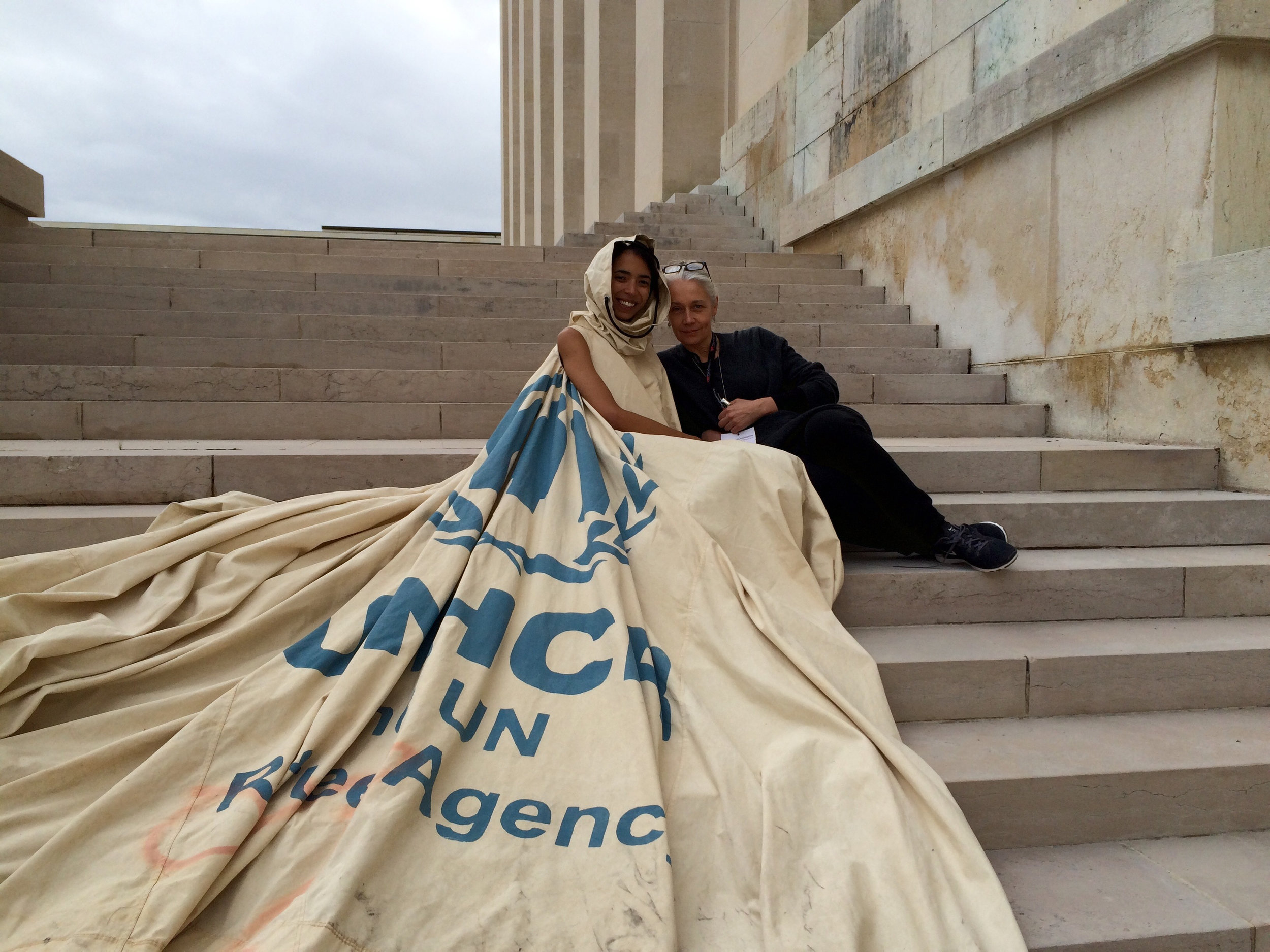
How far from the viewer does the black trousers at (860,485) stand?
296 cm

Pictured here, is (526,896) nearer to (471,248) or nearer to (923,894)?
(923,894)

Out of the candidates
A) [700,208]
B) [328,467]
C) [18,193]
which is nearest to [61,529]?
[328,467]

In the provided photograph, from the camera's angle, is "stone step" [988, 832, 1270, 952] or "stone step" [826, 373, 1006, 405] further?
"stone step" [826, 373, 1006, 405]

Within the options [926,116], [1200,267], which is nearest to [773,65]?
[926,116]

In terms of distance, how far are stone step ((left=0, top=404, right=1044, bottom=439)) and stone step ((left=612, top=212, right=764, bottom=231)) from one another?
5.06 m

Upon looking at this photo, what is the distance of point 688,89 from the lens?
1352 centimetres

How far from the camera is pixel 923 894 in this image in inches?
64.7

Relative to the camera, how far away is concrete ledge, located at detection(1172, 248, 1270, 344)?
351 centimetres

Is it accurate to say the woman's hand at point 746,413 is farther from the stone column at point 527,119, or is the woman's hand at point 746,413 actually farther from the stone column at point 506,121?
the stone column at point 506,121

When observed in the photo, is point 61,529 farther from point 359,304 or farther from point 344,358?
point 359,304

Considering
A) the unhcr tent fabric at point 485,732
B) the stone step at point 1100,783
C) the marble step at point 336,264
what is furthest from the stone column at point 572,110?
the stone step at point 1100,783

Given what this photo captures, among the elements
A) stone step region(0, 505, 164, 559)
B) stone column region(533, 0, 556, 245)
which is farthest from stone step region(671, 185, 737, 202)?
stone column region(533, 0, 556, 245)

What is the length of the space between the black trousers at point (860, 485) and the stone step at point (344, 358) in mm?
2158

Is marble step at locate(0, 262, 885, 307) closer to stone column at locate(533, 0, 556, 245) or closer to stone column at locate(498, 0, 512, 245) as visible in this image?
stone column at locate(533, 0, 556, 245)
